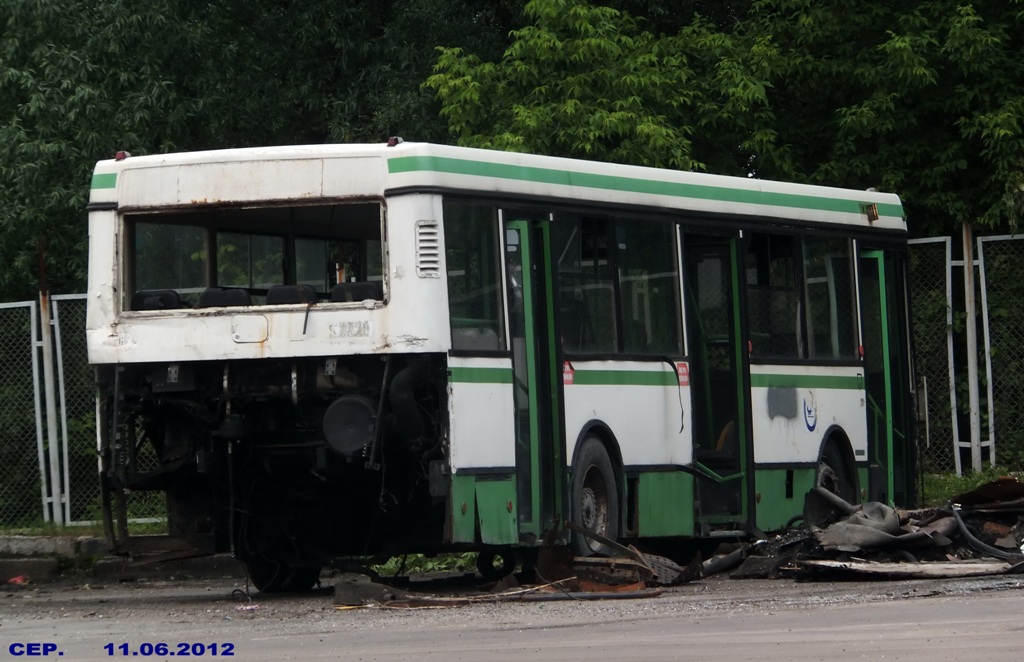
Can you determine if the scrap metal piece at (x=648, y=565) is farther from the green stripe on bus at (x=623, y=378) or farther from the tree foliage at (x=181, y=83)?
the tree foliage at (x=181, y=83)

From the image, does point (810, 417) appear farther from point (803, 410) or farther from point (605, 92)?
point (605, 92)

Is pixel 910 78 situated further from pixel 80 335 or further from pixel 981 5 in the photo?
pixel 80 335

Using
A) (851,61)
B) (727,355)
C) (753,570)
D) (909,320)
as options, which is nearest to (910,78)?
(851,61)

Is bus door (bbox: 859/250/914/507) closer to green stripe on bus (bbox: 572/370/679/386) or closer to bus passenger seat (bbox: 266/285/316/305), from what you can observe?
green stripe on bus (bbox: 572/370/679/386)

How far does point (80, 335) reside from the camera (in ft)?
57.7

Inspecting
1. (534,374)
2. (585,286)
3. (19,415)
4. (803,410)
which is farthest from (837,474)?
(19,415)

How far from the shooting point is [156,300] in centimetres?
1259

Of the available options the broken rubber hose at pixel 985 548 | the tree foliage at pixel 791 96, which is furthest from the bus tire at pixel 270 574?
the tree foliage at pixel 791 96

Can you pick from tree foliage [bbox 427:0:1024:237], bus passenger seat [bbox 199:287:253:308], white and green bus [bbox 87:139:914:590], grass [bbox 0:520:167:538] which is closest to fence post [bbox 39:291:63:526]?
grass [bbox 0:520:167:538]

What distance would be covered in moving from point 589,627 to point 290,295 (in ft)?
11.2

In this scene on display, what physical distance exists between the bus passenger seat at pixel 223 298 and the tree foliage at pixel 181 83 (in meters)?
9.11

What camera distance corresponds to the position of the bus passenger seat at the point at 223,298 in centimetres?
1238

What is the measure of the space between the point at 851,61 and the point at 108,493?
11478 mm

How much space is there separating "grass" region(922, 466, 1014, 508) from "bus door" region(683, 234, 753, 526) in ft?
12.7
